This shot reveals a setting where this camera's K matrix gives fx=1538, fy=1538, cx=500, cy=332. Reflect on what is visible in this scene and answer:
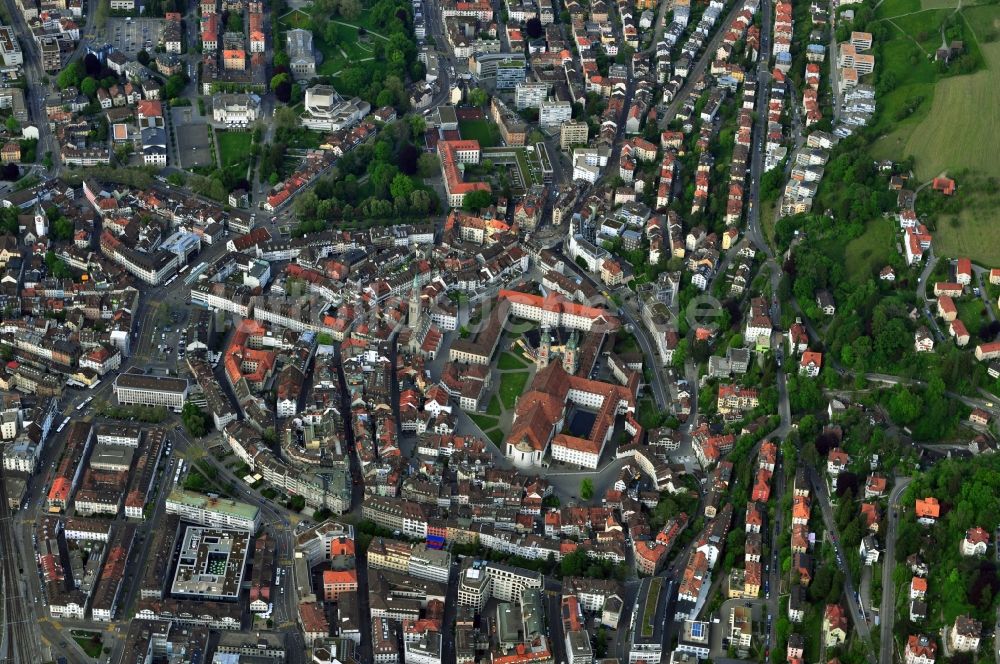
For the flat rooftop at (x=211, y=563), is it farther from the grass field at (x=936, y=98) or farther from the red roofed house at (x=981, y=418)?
the grass field at (x=936, y=98)

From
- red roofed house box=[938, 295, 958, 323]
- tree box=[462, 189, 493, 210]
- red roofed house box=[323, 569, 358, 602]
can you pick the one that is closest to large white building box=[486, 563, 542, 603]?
red roofed house box=[323, 569, 358, 602]

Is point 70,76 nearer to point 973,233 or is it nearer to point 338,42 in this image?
point 338,42

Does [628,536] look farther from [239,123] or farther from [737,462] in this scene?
[239,123]

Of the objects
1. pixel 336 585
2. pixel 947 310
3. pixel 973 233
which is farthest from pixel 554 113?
pixel 336 585

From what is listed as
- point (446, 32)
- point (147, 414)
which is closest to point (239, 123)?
point (446, 32)

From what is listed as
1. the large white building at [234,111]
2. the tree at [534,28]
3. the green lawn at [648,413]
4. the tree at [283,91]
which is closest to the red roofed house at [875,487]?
the green lawn at [648,413]
